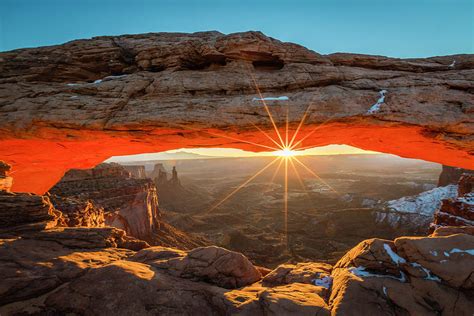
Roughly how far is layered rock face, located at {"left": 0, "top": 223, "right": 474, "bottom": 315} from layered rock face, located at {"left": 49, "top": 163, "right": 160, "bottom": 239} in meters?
26.6

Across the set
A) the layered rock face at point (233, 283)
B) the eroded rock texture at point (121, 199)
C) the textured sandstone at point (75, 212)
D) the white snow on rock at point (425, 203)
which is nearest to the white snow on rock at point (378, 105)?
the layered rock face at point (233, 283)

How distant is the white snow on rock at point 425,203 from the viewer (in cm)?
5400

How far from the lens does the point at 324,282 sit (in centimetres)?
738

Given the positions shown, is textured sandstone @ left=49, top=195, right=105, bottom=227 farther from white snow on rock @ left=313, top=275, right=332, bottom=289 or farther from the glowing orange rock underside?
white snow on rock @ left=313, top=275, right=332, bottom=289

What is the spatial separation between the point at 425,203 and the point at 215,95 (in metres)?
69.6

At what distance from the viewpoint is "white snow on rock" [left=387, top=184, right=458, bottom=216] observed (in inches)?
2126

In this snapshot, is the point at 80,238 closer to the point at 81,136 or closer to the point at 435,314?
the point at 81,136

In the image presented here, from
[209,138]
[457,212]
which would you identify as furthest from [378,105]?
[457,212]

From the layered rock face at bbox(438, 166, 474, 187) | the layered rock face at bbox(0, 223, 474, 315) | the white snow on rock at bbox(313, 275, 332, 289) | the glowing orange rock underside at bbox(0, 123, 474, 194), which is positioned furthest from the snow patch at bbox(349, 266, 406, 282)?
the layered rock face at bbox(438, 166, 474, 187)

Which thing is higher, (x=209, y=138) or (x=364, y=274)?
(x=209, y=138)

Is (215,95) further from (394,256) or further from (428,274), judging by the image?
(428,274)

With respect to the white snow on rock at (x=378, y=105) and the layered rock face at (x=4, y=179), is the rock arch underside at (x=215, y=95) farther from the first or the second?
the layered rock face at (x=4, y=179)

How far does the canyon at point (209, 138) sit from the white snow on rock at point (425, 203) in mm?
53155

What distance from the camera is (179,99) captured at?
1084 centimetres
